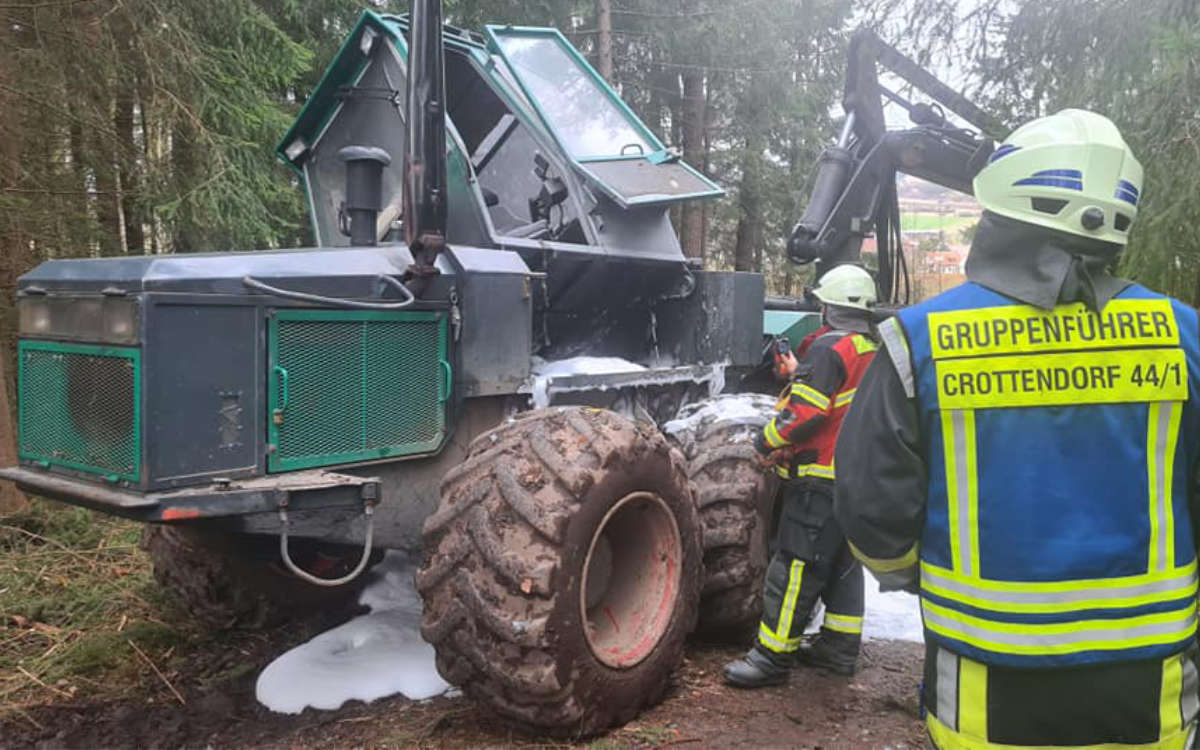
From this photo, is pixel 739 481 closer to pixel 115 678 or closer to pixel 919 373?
pixel 919 373

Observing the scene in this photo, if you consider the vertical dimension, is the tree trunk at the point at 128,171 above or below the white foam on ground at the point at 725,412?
above

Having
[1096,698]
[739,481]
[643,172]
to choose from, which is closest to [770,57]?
[643,172]

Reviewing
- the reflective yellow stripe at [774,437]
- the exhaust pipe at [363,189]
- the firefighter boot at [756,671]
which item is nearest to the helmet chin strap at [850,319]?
the reflective yellow stripe at [774,437]

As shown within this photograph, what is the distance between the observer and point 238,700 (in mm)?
4031

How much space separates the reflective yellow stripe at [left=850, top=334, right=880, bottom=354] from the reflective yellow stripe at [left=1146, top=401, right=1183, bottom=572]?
2163 millimetres

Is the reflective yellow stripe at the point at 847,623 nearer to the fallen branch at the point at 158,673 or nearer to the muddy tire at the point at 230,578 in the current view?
the muddy tire at the point at 230,578

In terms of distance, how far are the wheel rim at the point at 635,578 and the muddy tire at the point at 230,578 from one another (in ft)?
3.95

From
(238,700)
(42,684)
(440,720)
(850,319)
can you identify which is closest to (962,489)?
(440,720)

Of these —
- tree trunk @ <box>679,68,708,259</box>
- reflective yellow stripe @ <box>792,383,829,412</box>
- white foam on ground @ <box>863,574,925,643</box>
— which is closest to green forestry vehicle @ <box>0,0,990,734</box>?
reflective yellow stripe @ <box>792,383,829,412</box>

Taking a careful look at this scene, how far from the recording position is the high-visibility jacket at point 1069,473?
1971mm

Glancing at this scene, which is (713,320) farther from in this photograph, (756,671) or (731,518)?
(756,671)

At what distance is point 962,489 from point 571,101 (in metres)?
3.91

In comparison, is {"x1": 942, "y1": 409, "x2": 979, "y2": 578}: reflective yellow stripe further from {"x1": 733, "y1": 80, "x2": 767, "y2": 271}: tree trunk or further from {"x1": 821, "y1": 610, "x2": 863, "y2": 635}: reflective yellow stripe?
{"x1": 733, "y1": 80, "x2": 767, "y2": 271}: tree trunk

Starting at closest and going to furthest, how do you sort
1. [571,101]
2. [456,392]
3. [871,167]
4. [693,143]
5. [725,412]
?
[456,392] < [725,412] < [571,101] < [871,167] < [693,143]
